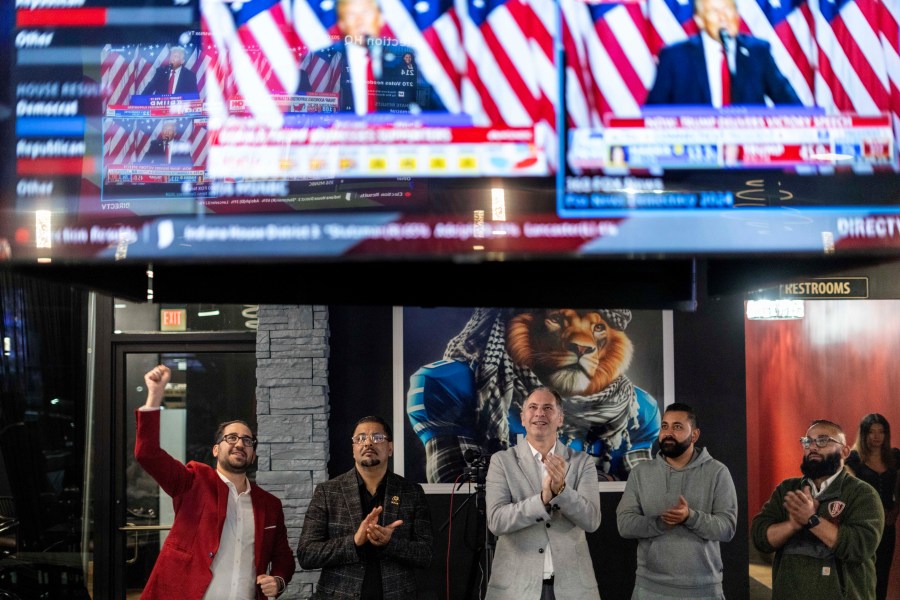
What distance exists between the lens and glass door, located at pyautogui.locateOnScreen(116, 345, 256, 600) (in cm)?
670

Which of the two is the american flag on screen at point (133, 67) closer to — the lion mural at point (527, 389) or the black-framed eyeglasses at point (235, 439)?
the black-framed eyeglasses at point (235, 439)

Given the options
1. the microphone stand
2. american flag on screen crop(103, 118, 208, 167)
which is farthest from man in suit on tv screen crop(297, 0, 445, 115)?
the microphone stand

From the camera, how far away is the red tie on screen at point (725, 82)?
140 centimetres

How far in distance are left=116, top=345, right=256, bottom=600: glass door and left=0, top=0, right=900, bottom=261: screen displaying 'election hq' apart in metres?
5.37

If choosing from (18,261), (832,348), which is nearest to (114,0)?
(18,261)

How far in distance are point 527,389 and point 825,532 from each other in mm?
2123

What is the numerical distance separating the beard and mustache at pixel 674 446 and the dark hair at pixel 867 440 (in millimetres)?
2384

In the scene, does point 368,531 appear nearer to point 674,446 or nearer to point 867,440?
point 674,446

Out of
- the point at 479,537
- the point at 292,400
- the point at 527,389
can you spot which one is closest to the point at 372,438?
the point at 479,537

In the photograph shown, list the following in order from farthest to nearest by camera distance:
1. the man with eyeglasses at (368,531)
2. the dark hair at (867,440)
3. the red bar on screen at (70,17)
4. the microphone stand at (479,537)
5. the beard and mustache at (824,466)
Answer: the dark hair at (867,440) < the microphone stand at (479,537) < the beard and mustache at (824,466) < the man with eyeglasses at (368,531) < the red bar on screen at (70,17)

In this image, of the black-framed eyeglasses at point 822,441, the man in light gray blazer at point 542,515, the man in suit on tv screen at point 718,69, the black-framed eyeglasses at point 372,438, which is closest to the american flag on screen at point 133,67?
the man in suit on tv screen at point 718,69

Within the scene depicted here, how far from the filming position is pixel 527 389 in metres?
6.34

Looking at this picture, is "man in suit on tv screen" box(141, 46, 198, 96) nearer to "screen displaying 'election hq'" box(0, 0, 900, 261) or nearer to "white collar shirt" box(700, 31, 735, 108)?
"screen displaying 'election hq'" box(0, 0, 900, 261)

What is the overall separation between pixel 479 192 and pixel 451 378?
504 centimetres
